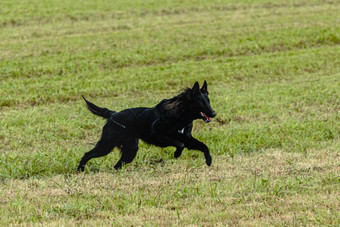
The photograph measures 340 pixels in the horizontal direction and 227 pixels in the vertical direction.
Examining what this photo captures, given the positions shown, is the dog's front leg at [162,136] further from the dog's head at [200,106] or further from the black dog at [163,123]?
the dog's head at [200,106]

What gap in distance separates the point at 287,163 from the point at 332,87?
6.14 meters

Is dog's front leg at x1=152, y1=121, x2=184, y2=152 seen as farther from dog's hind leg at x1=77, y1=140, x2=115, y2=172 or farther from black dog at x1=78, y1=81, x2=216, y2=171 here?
dog's hind leg at x1=77, y1=140, x2=115, y2=172

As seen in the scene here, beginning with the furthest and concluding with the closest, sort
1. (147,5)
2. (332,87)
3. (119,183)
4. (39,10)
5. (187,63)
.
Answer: (147,5) → (39,10) → (187,63) → (332,87) → (119,183)

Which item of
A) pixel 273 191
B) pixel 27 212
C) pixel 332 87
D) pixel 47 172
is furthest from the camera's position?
pixel 332 87

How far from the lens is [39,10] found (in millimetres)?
26641

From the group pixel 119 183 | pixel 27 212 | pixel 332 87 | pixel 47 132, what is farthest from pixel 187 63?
pixel 27 212

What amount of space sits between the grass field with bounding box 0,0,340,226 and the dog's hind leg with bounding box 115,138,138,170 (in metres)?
0.15

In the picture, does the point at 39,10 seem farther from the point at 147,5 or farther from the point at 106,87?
the point at 106,87

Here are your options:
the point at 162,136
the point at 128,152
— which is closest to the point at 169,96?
the point at 128,152

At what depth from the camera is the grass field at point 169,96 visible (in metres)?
6.23

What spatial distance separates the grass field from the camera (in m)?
6.23

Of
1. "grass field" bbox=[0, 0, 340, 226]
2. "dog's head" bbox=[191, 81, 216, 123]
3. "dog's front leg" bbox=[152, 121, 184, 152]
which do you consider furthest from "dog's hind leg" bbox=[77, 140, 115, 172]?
"dog's head" bbox=[191, 81, 216, 123]

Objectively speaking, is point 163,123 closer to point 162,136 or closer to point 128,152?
point 162,136

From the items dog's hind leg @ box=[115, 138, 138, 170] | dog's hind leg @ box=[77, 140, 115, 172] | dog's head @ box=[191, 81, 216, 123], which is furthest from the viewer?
dog's hind leg @ box=[115, 138, 138, 170]
